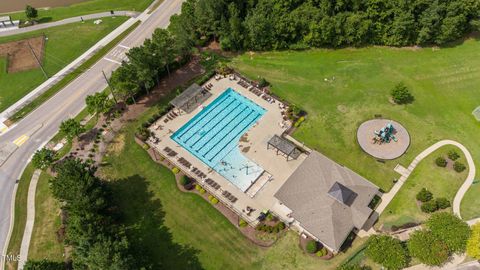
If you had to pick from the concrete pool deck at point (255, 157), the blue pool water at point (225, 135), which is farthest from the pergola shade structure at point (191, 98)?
the blue pool water at point (225, 135)

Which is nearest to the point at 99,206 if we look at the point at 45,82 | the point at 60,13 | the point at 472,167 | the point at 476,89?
the point at 45,82

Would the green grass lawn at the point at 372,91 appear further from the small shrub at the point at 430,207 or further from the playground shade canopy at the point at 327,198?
the playground shade canopy at the point at 327,198

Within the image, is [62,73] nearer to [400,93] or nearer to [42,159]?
[42,159]

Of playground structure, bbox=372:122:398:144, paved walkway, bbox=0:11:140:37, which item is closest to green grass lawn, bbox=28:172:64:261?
paved walkway, bbox=0:11:140:37

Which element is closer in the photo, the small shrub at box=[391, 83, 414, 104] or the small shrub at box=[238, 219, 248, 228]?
the small shrub at box=[238, 219, 248, 228]

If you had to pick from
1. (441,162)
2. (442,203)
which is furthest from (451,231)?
(441,162)

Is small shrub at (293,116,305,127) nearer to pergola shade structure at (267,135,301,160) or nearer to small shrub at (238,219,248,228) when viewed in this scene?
pergola shade structure at (267,135,301,160)

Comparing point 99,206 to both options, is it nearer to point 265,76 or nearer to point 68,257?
point 68,257
